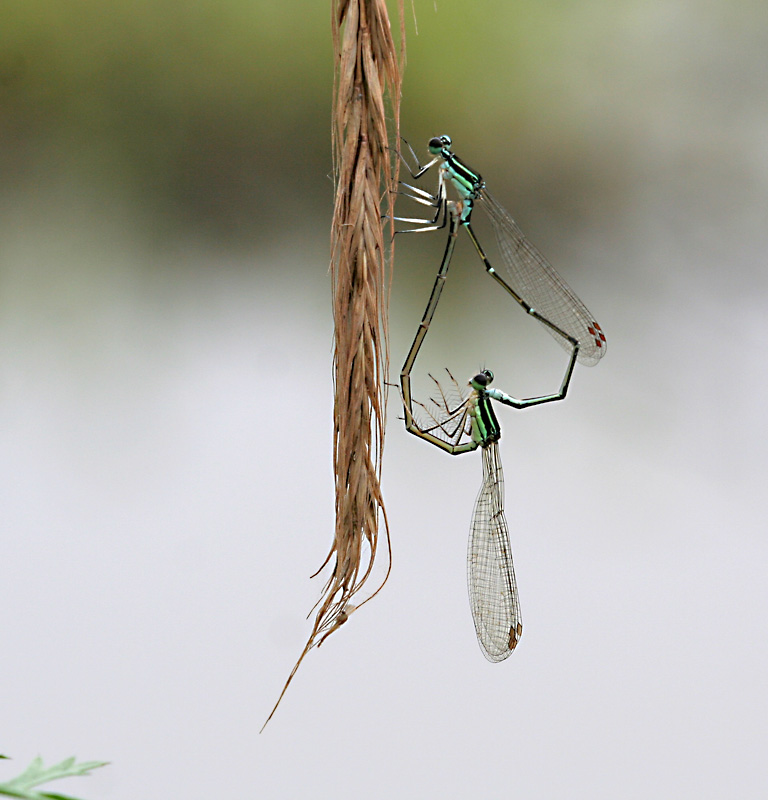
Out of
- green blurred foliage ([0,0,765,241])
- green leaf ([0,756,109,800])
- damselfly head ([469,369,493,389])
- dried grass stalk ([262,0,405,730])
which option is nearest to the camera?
green leaf ([0,756,109,800])

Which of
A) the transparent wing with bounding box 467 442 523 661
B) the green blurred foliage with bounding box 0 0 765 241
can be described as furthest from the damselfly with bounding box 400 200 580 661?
the green blurred foliage with bounding box 0 0 765 241

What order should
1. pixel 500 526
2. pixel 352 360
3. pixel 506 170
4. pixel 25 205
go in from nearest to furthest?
pixel 352 360
pixel 500 526
pixel 506 170
pixel 25 205

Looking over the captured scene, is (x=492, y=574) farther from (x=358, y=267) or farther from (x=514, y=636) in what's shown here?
(x=358, y=267)

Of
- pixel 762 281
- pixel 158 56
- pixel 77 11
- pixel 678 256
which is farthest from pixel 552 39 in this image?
pixel 77 11

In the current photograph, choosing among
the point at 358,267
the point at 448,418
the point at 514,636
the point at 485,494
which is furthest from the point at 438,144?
the point at 514,636

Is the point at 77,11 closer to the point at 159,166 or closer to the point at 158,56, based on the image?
the point at 158,56

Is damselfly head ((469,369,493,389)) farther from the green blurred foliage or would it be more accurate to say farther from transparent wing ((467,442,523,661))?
the green blurred foliage
